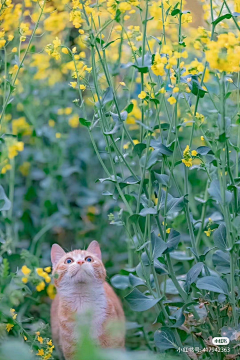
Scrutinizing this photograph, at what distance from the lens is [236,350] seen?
5.22 ft

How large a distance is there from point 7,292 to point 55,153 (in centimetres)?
143

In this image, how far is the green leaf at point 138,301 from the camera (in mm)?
1640

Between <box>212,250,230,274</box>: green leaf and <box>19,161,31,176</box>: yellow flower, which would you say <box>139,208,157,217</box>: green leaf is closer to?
<box>212,250,230,274</box>: green leaf

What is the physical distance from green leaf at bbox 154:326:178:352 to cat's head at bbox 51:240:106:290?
298 mm

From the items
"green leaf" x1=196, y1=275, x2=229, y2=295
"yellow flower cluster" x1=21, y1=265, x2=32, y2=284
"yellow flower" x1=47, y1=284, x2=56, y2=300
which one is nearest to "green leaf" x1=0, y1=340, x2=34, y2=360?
"yellow flower cluster" x1=21, y1=265, x2=32, y2=284

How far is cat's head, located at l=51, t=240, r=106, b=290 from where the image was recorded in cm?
176

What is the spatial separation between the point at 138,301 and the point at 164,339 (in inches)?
6.0

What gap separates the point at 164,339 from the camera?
167 centimetres

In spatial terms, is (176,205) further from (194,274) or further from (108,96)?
(108,96)

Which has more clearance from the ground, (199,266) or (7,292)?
(7,292)

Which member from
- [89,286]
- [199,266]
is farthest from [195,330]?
[89,286]

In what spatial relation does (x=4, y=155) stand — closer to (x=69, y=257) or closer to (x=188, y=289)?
(x=69, y=257)

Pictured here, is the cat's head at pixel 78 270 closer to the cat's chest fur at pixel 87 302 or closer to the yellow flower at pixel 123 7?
the cat's chest fur at pixel 87 302

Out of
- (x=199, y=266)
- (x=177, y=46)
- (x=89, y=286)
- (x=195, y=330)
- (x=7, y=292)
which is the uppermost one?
(x=177, y=46)
